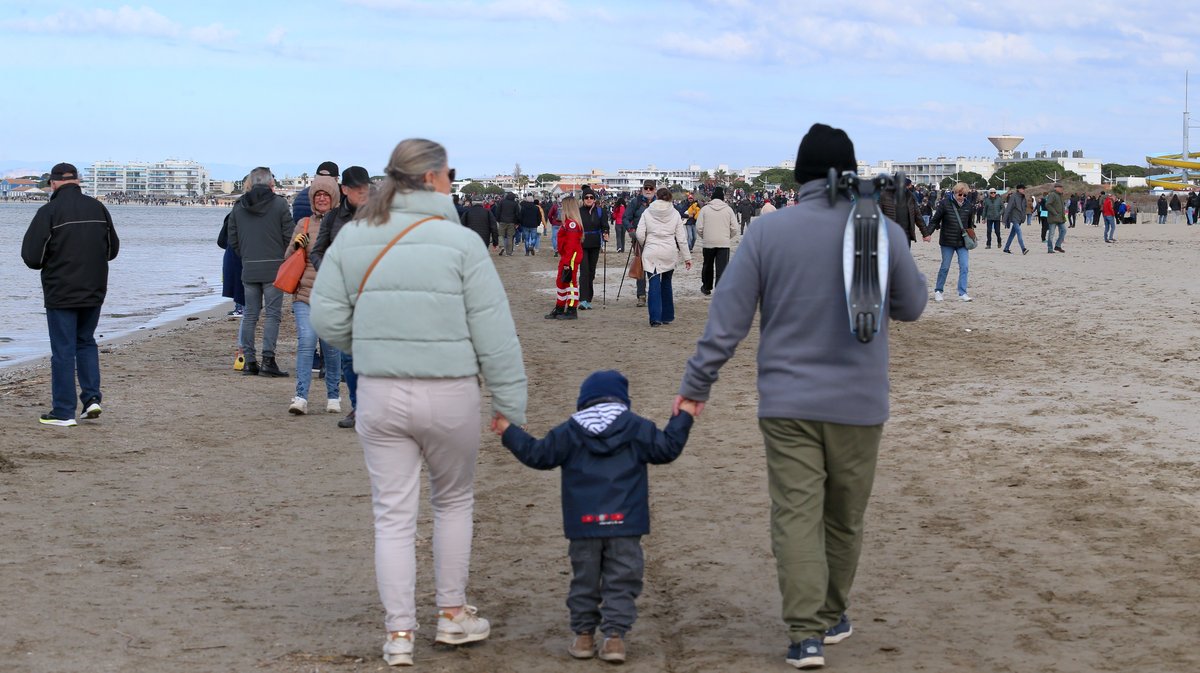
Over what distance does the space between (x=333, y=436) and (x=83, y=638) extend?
484 centimetres

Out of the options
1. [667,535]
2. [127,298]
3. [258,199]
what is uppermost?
[258,199]

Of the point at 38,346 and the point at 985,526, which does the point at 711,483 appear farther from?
the point at 38,346

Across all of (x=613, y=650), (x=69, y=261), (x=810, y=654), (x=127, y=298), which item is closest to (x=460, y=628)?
(x=613, y=650)

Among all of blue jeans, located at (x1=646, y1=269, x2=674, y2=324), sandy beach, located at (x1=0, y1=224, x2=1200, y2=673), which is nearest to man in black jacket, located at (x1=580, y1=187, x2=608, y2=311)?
blue jeans, located at (x1=646, y1=269, x2=674, y2=324)

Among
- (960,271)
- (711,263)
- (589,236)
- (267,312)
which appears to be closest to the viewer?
(267,312)

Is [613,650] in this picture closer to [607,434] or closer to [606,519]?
[606,519]

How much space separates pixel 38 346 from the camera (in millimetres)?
19703

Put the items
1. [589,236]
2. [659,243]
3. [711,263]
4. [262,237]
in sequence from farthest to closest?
[711,263], [589,236], [659,243], [262,237]

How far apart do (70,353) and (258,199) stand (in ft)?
9.51

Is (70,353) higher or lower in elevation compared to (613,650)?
higher

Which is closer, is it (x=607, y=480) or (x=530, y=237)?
(x=607, y=480)

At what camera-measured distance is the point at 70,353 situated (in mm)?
10141

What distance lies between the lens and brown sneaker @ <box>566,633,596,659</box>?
511 cm

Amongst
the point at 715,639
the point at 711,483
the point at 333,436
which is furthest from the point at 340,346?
the point at 333,436
